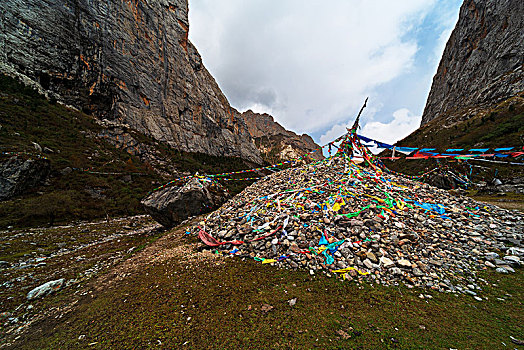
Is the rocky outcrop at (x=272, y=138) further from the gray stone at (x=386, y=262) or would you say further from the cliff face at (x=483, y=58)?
the gray stone at (x=386, y=262)

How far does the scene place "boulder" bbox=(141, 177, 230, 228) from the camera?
9.28 m

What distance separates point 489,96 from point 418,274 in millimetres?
60750

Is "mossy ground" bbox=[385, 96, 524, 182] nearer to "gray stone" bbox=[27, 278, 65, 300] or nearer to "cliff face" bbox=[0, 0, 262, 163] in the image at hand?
"gray stone" bbox=[27, 278, 65, 300]

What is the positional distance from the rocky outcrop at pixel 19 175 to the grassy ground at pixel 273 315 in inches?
586

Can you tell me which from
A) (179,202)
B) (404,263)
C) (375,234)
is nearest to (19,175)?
(179,202)

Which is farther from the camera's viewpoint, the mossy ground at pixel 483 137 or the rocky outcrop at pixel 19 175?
the mossy ground at pixel 483 137

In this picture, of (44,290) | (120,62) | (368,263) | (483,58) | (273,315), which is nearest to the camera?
(273,315)

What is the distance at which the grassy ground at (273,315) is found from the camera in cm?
237

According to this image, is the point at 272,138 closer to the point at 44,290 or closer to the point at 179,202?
the point at 179,202

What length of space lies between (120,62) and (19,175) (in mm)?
41427

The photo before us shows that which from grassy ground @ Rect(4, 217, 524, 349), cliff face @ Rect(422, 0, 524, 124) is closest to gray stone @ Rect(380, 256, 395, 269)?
grassy ground @ Rect(4, 217, 524, 349)

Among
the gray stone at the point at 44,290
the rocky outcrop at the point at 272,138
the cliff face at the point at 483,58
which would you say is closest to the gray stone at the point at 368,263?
the gray stone at the point at 44,290

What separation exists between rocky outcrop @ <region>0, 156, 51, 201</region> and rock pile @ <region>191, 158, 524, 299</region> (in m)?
15.5

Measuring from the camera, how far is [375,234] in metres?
4.48
